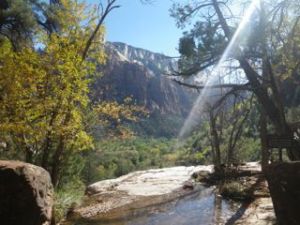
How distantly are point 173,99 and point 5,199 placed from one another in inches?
6038

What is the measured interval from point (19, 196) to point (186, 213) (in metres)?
5.49

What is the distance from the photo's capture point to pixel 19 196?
6.82m

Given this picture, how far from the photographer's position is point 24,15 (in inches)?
657

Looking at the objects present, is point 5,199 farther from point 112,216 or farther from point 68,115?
point 112,216

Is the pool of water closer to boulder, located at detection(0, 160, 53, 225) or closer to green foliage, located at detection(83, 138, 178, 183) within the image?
boulder, located at detection(0, 160, 53, 225)

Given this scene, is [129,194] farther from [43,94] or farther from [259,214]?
[43,94]

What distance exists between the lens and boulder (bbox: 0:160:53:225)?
6730 millimetres

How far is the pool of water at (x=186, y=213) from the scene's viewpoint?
9.93 m

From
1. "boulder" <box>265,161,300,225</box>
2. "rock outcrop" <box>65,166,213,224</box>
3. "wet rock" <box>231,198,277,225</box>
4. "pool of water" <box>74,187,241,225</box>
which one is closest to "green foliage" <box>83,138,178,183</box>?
"rock outcrop" <box>65,166,213,224</box>

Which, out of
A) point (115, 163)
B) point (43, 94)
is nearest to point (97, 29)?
point (43, 94)

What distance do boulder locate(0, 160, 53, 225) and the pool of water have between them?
3488 mm

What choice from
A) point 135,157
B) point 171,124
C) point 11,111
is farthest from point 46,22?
point 171,124

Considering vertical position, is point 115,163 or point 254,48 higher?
point 254,48

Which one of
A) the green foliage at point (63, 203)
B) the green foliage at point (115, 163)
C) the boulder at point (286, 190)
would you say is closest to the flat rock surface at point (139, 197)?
the green foliage at point (63, 203)
